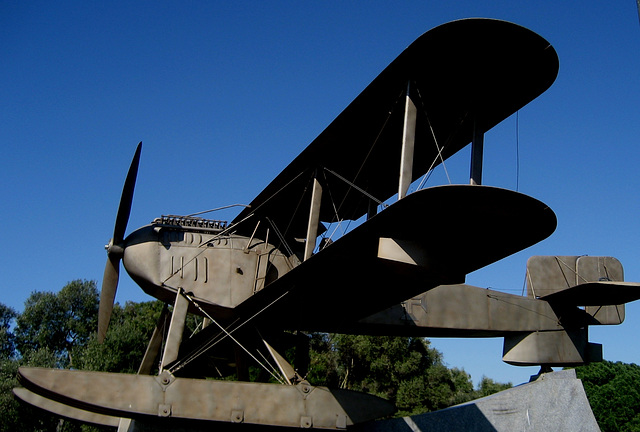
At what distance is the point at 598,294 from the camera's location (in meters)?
12.7

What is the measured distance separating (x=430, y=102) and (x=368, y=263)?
262 cm

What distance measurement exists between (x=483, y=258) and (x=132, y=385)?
595 centimetres

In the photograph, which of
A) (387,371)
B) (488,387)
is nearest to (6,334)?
(387,371)

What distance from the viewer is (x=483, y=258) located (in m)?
8.07

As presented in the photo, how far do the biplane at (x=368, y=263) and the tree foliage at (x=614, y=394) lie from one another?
1016 inches

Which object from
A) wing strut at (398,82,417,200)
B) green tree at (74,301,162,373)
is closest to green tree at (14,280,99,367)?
green tree at (74,301,162,373)

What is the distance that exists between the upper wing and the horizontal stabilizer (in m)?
4.20

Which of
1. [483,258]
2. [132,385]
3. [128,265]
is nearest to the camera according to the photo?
[483,258]

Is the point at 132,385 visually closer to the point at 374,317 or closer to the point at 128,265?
the point at 128,265

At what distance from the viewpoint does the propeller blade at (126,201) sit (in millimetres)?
11486

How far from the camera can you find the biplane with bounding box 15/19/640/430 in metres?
7.86

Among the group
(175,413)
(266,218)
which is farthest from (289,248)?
(175,413)

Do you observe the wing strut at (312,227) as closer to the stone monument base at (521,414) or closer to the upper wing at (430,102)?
the upper wing at (430,102)

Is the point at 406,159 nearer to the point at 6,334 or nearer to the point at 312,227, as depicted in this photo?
the point at 312,227
